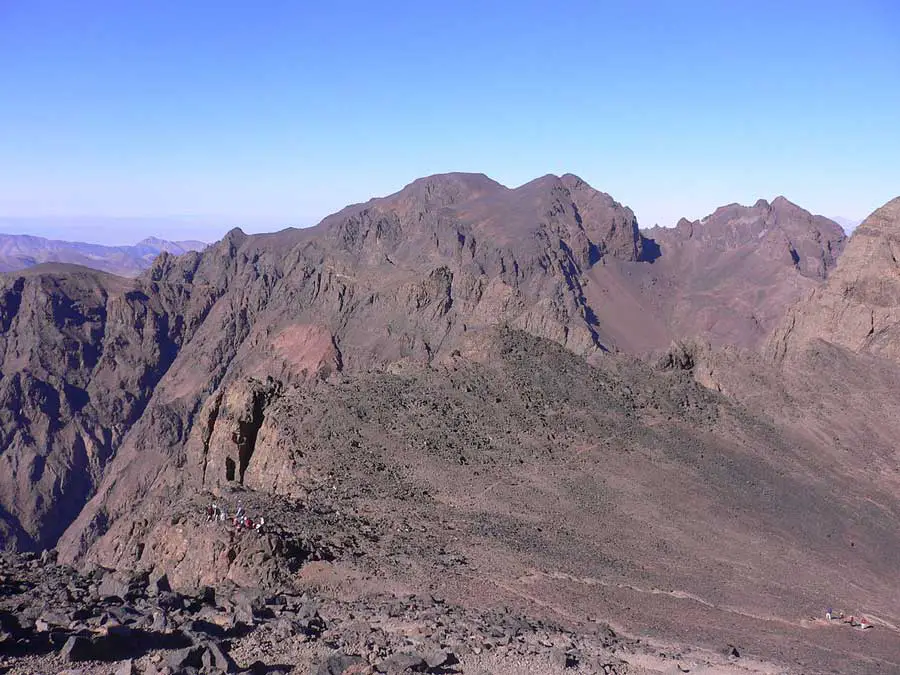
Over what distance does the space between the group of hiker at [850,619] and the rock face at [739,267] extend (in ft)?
247

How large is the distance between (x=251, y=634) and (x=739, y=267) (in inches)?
4643

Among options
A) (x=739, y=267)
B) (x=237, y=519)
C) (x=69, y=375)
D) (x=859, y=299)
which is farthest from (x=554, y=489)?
(x=739, y=267)

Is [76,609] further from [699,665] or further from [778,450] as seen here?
[778,450]

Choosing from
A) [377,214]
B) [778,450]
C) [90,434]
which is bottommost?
[90,434]

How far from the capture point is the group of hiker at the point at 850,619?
67.4 feet

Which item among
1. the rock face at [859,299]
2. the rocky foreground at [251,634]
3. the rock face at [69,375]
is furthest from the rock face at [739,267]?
the rocky foreground at [251,634]

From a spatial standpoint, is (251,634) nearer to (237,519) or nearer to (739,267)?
(237,519)

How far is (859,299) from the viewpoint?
52.7 m

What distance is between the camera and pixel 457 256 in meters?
104

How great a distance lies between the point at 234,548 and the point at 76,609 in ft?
19.4

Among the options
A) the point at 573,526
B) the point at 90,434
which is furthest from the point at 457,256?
the point at 573,526

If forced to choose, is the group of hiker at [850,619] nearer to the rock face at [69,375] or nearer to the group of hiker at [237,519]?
the group of hiker at [237,519]

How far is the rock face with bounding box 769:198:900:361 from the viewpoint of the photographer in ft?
161

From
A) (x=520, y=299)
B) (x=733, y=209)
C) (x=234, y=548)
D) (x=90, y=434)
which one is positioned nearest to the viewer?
(x=234, y=548)
